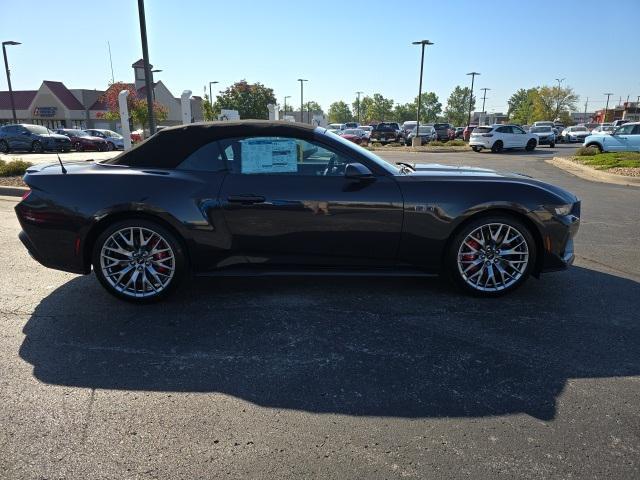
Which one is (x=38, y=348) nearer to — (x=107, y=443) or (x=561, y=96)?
(x=107, y=443)

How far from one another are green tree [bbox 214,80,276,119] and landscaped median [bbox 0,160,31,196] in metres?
39.0

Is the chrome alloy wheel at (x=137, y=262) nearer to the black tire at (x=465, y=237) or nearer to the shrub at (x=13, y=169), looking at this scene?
the black tire at (x=465, y=237)

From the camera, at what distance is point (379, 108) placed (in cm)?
12456

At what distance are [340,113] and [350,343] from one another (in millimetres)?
145105

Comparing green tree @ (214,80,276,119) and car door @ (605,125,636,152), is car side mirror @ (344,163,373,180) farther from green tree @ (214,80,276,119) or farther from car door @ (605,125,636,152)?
green tree @ (214,80,276,119)

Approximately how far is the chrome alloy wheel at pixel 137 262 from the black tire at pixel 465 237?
2377mm

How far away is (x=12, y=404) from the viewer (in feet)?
8.70

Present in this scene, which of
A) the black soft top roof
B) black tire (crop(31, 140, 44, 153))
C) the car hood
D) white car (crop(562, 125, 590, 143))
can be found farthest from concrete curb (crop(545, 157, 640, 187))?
black tire (crop(31, 140, 44, 153))

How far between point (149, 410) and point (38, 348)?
126 cm

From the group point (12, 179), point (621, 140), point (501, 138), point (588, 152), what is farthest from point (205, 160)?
point (501, 138)

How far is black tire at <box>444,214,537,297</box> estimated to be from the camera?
4012 mm

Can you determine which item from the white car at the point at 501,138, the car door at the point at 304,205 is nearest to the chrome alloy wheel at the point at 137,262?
the car door at the point at 304,205

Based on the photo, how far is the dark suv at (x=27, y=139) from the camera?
24219 millimetres

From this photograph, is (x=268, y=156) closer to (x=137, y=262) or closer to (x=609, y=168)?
(x=137, y=262)
